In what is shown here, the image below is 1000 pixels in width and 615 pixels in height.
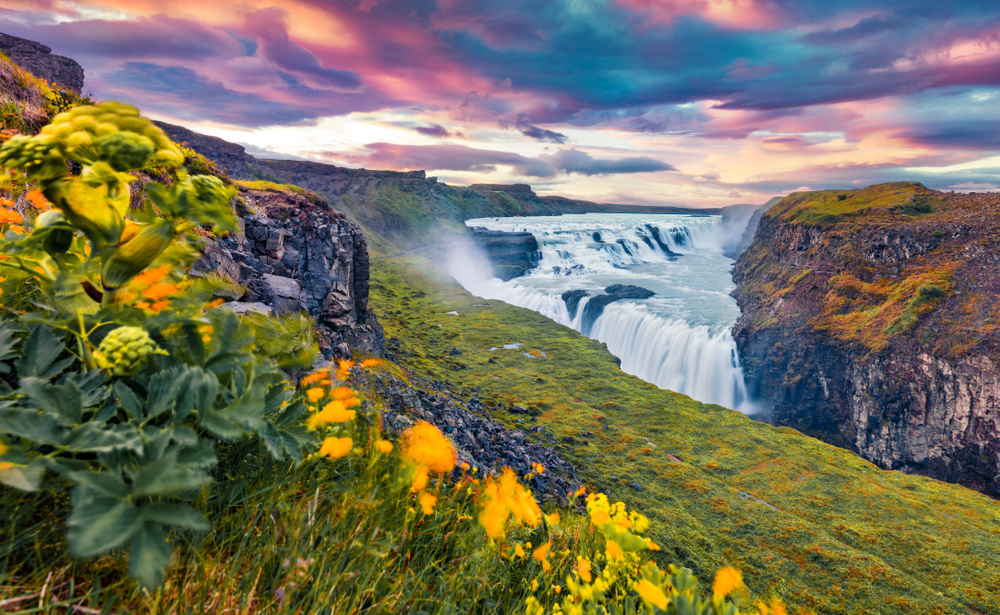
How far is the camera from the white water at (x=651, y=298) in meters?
38.2

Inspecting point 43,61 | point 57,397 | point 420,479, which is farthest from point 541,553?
point 43,61

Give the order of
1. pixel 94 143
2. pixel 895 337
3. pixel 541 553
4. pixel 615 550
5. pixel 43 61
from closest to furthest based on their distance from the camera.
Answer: pixel 94 143, pixel 615 550, pixel 541 553, pixel 895 337, pixel 43 61

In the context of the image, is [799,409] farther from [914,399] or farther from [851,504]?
[851,504]

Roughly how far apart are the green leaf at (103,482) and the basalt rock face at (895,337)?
3592 centimetres

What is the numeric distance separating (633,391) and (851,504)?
40.0 feet

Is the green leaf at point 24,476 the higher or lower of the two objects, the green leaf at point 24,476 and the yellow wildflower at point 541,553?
the higher

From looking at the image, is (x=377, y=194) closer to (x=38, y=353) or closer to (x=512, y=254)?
(x=512, y=254)

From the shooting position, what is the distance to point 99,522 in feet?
2.83

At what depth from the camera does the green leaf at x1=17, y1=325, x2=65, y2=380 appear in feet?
3.68

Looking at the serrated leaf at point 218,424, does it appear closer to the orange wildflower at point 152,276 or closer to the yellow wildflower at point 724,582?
the orange wildflower at point 152,276

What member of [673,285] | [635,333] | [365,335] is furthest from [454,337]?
[673,285]

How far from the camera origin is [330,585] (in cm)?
168

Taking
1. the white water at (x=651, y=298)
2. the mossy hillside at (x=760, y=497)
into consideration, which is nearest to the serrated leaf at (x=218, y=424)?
the mossy hillside at (x=760, y=497)

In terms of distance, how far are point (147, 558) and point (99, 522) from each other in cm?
13
